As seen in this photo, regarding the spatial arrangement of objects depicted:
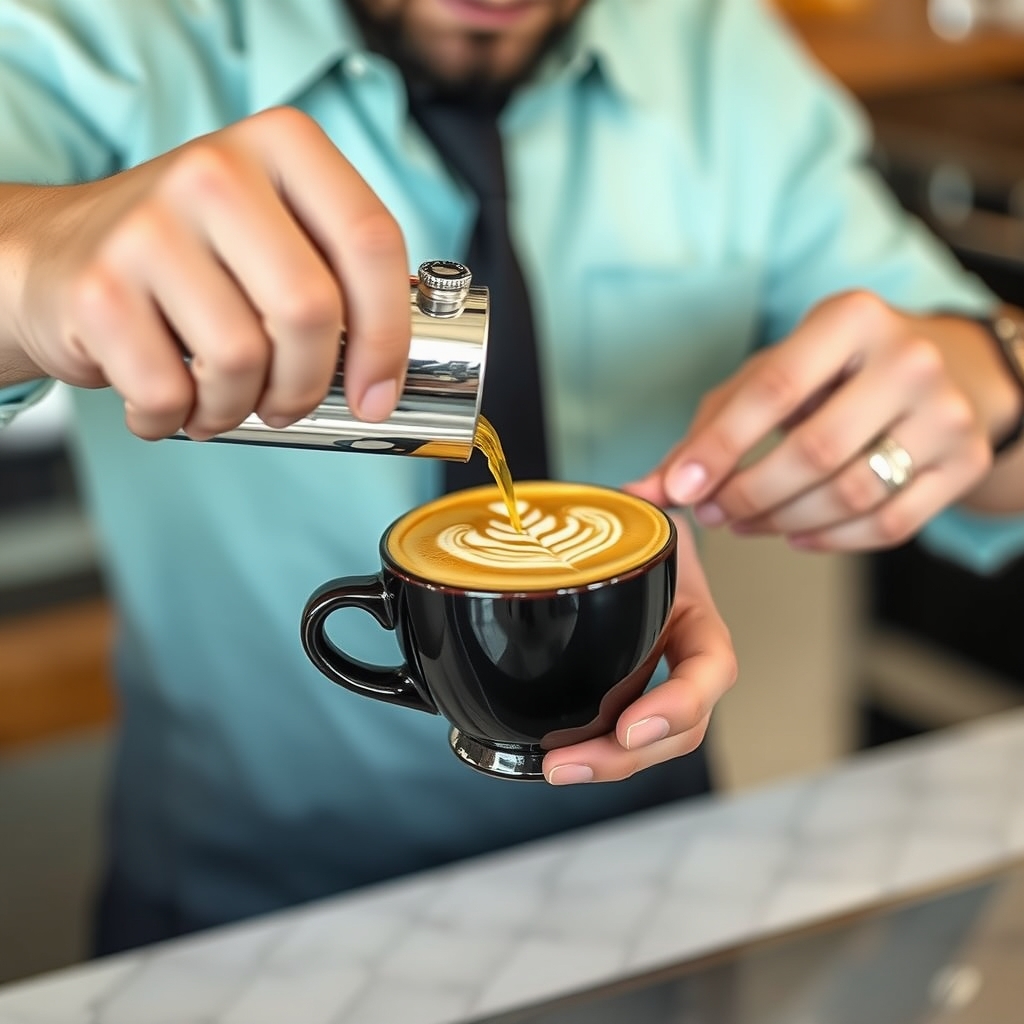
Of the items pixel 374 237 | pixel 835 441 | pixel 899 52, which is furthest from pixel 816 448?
pixel 899 52

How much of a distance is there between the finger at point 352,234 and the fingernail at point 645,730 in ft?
0.53

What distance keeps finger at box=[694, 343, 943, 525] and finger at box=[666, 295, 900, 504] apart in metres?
0.01

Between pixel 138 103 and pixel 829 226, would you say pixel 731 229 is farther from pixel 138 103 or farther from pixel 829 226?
pixel 138 103

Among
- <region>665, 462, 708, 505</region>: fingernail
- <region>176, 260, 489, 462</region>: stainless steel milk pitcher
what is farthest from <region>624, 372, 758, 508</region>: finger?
<region>176, 260, 489, 462</region>: stainless steel milk pitcher

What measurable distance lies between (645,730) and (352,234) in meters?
0.20

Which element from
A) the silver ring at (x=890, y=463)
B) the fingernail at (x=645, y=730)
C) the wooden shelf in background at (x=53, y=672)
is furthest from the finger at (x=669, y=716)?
the wooden shelf in background at (x=53, y=672)

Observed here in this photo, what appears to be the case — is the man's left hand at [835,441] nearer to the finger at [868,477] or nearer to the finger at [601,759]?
the finger at [868,477]

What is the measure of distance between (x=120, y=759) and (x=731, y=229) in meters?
0.61

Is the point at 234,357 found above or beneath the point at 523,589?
above

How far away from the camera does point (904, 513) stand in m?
0.74

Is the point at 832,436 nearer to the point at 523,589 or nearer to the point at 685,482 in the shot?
the point at 685,482

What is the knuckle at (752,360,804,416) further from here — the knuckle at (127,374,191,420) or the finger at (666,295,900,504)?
the knuckle at (127,374,191,420)

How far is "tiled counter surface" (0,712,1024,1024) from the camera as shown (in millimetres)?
621

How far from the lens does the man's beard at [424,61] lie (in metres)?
0.87
